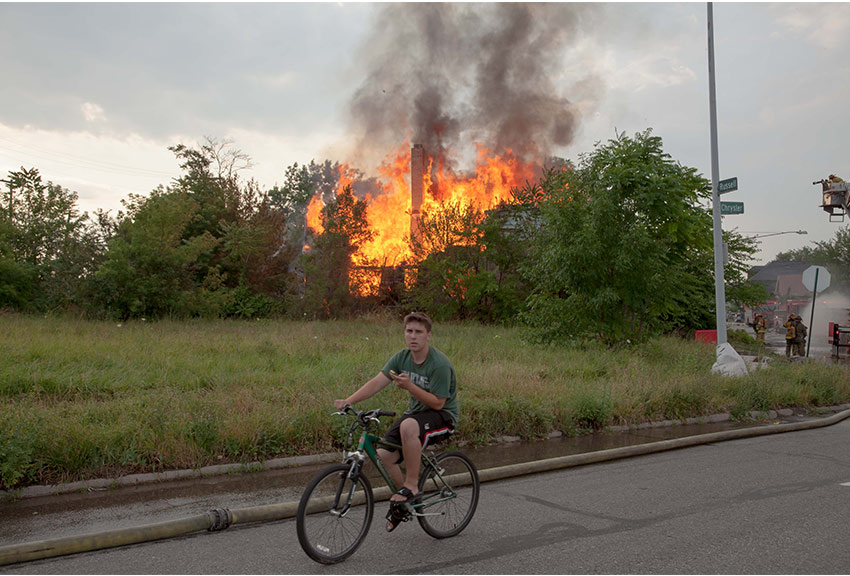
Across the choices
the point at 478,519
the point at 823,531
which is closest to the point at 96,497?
the point at 478,519

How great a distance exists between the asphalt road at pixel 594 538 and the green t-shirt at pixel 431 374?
42.2 inches

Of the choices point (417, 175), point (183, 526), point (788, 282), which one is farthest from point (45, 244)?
point (788, 282)

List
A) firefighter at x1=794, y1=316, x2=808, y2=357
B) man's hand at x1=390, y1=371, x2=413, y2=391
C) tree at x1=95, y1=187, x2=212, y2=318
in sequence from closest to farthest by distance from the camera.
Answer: man's hand at x1=390, y1=371, x2=413, y2=391, firefighter at x1=794, y1=316, x2=808, y2=357, tree at x1=95, y1=187, x2=212, y2=318

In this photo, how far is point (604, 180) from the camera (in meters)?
18.5

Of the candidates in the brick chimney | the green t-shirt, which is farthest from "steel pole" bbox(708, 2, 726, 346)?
the brick chimney

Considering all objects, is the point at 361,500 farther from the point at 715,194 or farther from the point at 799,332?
the point at 799,332

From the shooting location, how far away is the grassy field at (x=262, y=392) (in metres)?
7.43

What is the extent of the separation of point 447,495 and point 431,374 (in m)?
1.00

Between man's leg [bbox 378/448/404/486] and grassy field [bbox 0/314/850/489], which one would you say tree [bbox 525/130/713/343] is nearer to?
grassy field [bbox 0/314/850/489]

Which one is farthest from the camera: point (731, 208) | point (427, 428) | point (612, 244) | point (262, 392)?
point (612, 244)

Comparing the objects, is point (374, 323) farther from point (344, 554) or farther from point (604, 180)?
point (344, 554)

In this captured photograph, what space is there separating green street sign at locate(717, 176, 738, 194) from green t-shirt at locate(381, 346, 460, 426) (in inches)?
463

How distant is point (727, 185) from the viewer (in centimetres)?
1482

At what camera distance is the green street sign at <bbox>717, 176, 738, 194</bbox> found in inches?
574
